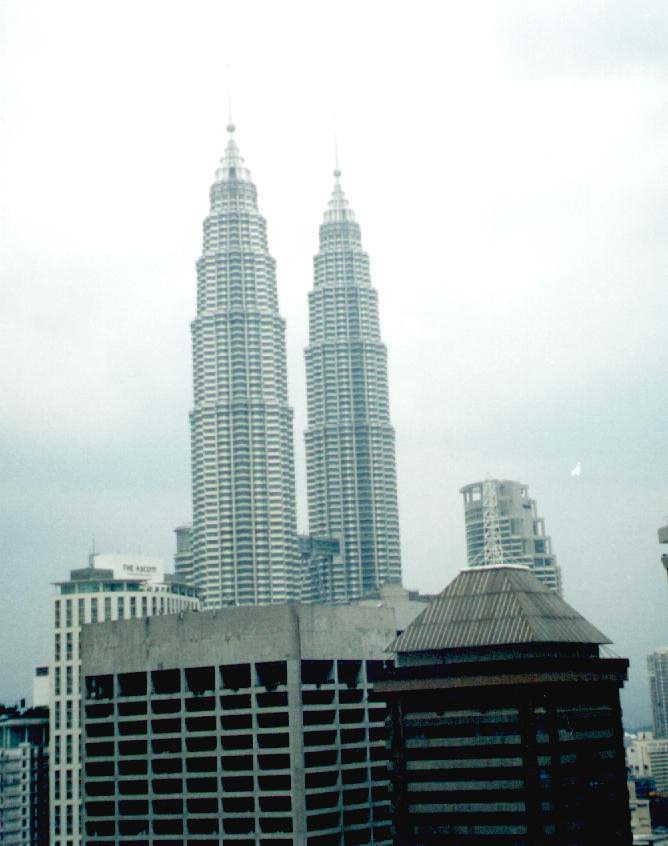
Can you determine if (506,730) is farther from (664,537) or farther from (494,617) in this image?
(664,537)

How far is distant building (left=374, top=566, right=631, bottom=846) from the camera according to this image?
161500mm

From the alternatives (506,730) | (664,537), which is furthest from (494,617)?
(664,537)

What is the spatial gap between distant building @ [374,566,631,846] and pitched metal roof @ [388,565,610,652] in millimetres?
270

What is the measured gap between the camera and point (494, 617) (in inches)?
6924

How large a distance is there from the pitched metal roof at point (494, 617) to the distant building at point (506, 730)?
270mm

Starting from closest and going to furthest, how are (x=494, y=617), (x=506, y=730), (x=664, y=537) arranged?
(x=664, y=537)
(x=506, y=730)
(x=494, y=617)

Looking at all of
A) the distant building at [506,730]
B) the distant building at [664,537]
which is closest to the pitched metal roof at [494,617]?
the distant building at [506,730]

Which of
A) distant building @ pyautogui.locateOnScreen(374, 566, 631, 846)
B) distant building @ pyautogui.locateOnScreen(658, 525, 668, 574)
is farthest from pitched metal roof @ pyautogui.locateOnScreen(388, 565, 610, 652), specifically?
distant building @ pyautogui.locateOnScreen(658, 525, 668, 574)

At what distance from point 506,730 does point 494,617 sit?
1774 centimetres

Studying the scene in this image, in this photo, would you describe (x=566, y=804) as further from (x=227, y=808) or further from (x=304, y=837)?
(x=227, y=808)

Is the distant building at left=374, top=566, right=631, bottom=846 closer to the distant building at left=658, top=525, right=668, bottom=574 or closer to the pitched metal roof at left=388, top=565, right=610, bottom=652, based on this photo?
the pitched metal roof at left=388, top=565, right=610, bottom=652

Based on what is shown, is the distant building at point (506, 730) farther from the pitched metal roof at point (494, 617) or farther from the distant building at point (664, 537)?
the distant building at point (664, 537)

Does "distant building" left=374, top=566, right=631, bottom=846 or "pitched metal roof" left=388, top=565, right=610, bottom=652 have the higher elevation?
"pitched metal roof" left=388, top=565, right=610, bottom=652

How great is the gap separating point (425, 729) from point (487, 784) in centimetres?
1150
